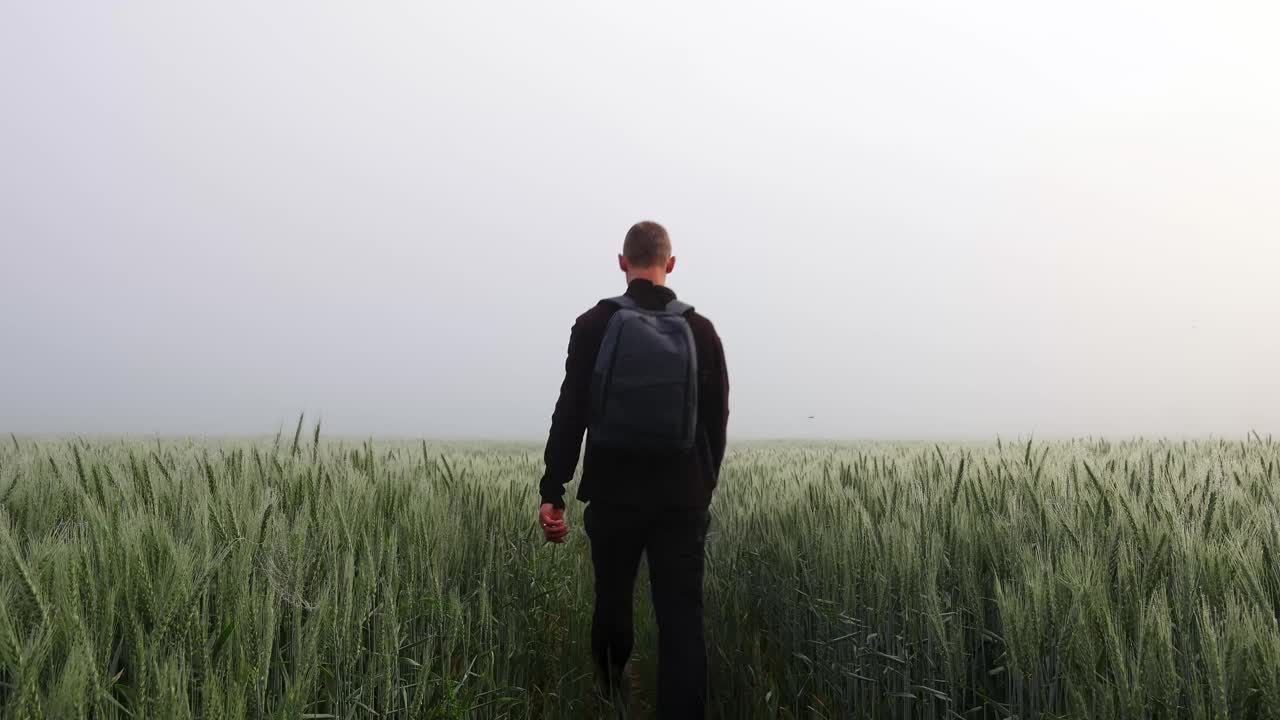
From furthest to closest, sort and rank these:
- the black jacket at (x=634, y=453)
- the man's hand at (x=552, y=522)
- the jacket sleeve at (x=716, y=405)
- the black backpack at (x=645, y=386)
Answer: the jacket sleeve at (x=716, y=405)
the man's hand at (x=552, y=522)
the black jacket at (x=634, y=453)
the black backpack at (x=645, y=386)

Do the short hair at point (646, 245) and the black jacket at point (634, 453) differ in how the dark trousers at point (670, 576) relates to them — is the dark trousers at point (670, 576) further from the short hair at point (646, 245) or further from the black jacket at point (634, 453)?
the short hair at point (646, 245)

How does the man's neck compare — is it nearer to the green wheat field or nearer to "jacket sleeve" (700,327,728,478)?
"jacket sleeve" (700,327,728,478)

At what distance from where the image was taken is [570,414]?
3377 mm

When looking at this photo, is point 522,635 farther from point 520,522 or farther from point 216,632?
point 216,632

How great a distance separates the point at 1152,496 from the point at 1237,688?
3.78 ft

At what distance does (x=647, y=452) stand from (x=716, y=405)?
47 centimetres

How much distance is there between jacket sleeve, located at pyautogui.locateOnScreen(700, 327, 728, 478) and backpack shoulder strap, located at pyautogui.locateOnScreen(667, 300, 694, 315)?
0.77 ft

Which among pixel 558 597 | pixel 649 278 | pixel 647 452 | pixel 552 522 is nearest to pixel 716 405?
pixel 647 452

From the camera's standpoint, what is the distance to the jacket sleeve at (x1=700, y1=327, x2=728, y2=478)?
346cm

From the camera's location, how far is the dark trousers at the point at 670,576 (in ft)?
10.5

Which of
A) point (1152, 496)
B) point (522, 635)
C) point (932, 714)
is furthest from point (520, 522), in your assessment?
point (1152, 496)

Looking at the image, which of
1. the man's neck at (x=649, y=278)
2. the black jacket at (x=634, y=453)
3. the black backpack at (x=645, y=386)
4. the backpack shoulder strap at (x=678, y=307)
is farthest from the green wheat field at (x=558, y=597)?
the man's neck at (x=649, y=278)

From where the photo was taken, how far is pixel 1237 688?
199 cm

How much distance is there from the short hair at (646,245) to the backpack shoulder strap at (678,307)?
215mm
